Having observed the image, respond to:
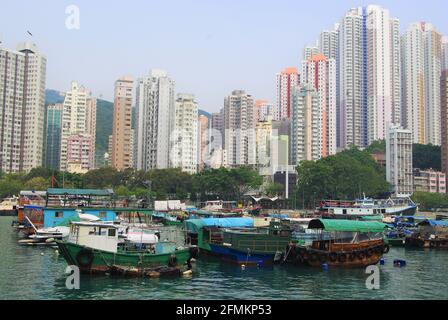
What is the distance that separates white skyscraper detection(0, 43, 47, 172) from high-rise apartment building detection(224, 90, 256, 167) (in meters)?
43.4

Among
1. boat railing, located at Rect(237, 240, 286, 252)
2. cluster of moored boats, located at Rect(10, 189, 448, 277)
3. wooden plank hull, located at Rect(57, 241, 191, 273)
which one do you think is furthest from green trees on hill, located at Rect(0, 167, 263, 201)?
wooden plank hull, located at Rect(57, 241, 191, 273)

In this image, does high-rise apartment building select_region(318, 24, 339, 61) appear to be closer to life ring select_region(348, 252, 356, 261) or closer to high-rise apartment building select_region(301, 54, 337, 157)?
high-rise apartment building select_region(301, 54, 337, 157)

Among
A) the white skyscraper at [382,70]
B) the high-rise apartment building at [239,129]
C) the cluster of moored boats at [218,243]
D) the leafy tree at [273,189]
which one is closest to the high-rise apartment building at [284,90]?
the high-rise apartment building at [239,129]

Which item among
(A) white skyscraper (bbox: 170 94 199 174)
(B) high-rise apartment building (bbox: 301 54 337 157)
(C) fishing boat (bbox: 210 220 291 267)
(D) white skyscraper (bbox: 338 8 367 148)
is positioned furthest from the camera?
(D) white skyscraper (bbox: 338 8 367 148)

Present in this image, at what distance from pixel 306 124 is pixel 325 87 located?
50.7 ft

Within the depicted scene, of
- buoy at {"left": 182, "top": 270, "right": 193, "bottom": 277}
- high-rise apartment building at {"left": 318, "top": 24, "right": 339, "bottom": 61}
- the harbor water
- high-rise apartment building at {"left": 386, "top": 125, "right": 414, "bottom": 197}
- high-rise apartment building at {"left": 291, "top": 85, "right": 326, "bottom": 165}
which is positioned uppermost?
high-rise apartment building at {"left": 318, "top": 24, "right": 339, "bottom": 61}

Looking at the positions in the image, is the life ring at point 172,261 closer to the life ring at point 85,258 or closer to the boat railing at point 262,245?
the life ring at point 85,258

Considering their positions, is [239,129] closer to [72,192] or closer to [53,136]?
[53,136]

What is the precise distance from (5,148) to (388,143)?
77338 millimetres

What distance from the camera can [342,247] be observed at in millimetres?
26625

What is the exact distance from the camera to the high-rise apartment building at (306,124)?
10900cm

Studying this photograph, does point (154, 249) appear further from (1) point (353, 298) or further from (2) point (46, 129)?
(2) point (46, 129)

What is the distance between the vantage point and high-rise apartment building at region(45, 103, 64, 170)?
132 m
